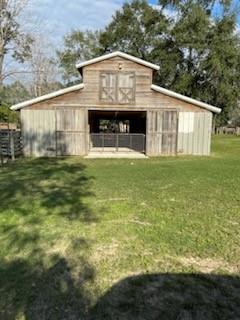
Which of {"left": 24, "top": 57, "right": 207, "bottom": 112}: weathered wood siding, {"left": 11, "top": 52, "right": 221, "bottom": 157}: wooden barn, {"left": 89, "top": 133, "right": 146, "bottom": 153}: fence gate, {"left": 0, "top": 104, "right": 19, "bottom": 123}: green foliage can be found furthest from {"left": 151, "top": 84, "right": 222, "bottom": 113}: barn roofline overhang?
{"left": 0, "top": 104, "right": 19, "bottom": 123}: green foliage

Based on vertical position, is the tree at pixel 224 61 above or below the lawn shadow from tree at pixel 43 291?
above

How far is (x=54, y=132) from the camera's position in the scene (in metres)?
16.9

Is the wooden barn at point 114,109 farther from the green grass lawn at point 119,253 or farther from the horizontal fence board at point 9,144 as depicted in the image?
the green grass lawn at point 119,253

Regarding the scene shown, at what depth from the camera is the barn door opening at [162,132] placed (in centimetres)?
1703

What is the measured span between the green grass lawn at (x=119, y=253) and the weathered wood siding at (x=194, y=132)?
8.98 metres

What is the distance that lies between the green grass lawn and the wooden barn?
861 centimetres

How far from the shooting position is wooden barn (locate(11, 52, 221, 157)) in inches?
654

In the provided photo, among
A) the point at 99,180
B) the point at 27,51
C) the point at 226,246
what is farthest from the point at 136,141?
the point at 27,51

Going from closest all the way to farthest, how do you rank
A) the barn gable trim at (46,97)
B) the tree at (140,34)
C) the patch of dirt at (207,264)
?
the patch of dirt at (207,264)
the barn gable trim at (46,97)
the tree at (140,34)

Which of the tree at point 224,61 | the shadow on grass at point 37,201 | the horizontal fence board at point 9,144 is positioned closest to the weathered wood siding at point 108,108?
the horizontal fence board at point 9,144

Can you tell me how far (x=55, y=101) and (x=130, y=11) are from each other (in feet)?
69.9

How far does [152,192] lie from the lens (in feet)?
26.2

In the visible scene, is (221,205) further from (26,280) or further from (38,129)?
(38,129)

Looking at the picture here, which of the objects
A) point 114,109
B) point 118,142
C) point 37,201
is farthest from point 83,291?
point 118,142
